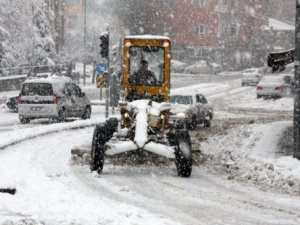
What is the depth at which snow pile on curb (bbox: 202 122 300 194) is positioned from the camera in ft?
46.0

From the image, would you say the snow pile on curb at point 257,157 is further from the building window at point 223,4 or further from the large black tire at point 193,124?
the building window at point 223,4

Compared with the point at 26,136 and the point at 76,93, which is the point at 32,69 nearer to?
the point at 76,93

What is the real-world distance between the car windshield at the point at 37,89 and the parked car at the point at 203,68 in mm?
54209

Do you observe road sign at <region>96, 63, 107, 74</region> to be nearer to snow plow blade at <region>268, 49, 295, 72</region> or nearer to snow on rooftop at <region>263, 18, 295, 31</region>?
snow plow blade at <region>268, 49, 295, 72</region>

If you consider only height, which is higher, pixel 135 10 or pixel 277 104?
pixel 135 10

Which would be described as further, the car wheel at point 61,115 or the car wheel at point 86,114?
the car wheel at point 86,114

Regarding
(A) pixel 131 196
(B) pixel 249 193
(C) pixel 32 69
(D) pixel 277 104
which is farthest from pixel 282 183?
(C) pixel 32 69

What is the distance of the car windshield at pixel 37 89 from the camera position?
27.2 meters

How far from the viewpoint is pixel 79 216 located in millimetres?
9953

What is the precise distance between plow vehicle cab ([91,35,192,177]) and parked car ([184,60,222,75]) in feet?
210

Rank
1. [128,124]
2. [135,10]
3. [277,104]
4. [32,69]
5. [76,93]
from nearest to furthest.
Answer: [128,124]
[76,93]
[277,104]
[32,69]
[135,10]

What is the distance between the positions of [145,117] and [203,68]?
Answer: 66.7m

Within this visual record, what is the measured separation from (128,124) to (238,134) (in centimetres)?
844

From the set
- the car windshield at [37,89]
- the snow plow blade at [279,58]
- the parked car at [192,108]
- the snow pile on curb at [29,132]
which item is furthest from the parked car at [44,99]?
the snow plow blade at [279,58]
